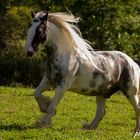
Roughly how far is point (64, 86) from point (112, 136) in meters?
1.29

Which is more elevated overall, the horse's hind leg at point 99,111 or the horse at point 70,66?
the horse at point 70,66

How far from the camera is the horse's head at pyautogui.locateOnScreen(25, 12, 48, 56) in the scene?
413 inches

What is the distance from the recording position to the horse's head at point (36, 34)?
34.4 feet

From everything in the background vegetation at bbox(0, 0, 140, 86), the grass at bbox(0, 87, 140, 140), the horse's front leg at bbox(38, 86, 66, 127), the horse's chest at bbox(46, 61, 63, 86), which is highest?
the horse's chest at bbox(46, 61, 63, 86)

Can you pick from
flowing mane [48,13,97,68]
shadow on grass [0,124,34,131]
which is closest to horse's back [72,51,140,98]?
flowing mane [48,13,97,68]

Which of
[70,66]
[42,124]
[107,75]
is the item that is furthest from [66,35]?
[42,124]

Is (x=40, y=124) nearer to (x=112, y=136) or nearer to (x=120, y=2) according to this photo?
(x=112, y=136)

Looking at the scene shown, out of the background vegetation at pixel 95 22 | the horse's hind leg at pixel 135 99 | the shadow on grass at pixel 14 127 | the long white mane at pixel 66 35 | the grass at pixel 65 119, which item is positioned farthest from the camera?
the background vegetation at pixel 95 22

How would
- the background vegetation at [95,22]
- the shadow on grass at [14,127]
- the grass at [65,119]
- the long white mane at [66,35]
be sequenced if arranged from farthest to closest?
the background vegetation at [95,22] → the long white mane at [66,35] → the shadow on grass at [14,127] → the grass at [65,119]

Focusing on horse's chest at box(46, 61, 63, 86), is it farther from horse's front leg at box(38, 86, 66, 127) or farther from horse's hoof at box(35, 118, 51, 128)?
horse's hoof at box(35, 118, 51, 128)

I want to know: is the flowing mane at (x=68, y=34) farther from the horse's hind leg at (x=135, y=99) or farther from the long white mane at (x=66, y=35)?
the horse's hind leg at (x=135, y=99)

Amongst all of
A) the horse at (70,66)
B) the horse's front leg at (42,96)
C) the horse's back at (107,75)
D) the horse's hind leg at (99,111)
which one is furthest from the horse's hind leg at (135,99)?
the horse's front leg at (42,96)

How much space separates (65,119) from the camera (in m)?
13.5

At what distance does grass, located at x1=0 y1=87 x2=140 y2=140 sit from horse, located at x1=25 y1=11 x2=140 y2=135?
2.07 feet
